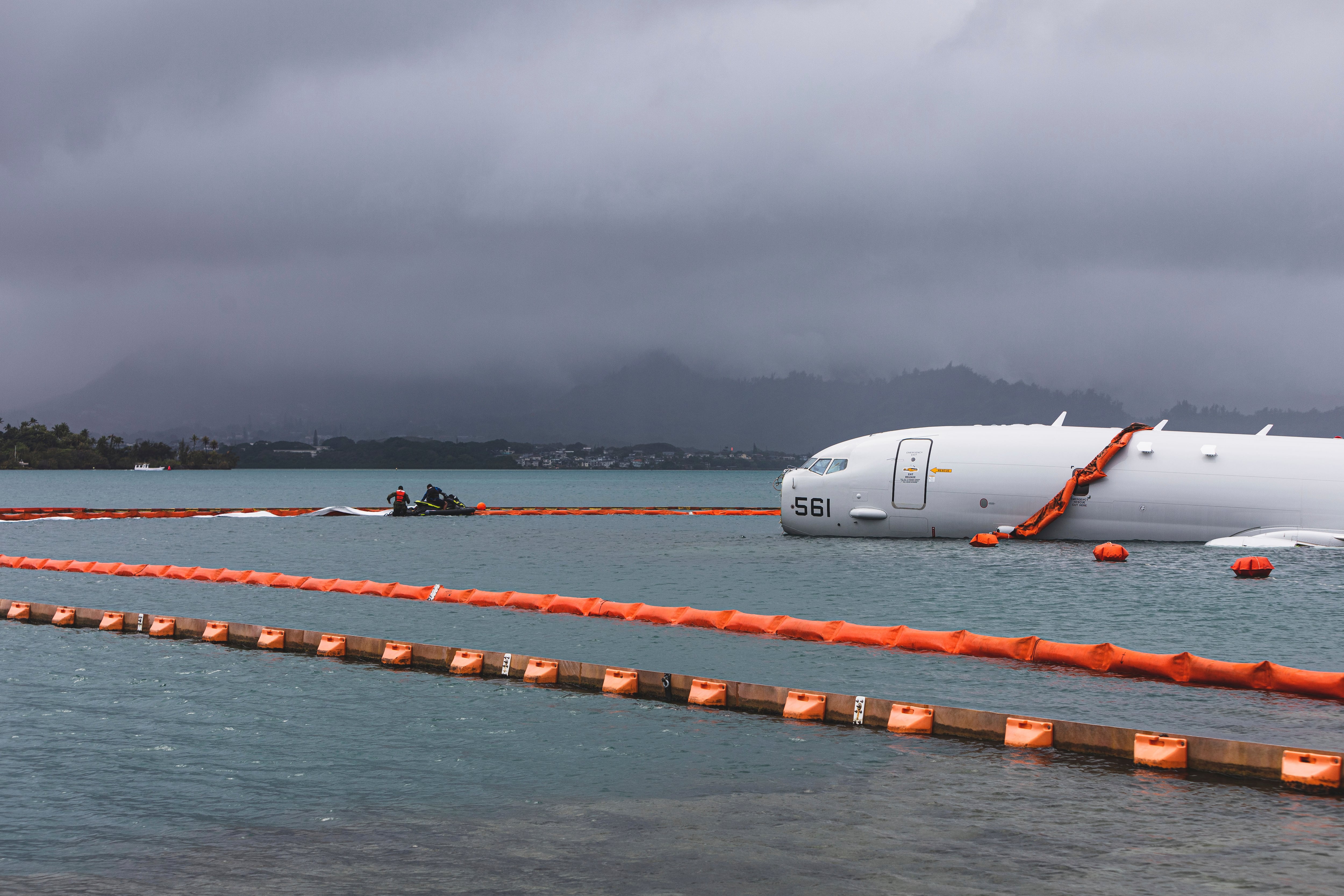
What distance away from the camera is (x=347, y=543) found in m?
70.4

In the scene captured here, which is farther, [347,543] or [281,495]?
[281,495]

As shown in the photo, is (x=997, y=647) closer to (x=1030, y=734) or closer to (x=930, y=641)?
(x=930, y=641)

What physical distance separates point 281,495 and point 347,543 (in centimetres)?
13796

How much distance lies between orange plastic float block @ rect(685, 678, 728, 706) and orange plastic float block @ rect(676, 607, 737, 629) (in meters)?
9.68

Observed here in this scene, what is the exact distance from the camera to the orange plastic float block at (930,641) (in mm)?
26531

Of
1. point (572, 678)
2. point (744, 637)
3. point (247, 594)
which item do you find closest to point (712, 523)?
point (247, 594)

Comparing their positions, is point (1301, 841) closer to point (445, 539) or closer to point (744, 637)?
point (744, 637)

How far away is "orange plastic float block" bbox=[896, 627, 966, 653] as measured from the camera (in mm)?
26531

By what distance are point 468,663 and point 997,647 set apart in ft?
40.1

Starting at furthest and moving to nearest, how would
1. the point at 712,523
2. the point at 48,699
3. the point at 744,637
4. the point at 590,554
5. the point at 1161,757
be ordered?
the point at 712,523
the point at 590,554
the point at 744,637
the point at 48,699
the point at 1161,757

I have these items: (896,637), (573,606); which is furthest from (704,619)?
(896,637)

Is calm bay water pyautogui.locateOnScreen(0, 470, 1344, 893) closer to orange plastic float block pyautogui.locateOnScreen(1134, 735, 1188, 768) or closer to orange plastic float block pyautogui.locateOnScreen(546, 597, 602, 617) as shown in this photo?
orange plastic float block pyautogui.locateOnScreen(1134, 735, 1188, 768)

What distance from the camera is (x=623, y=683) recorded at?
21.4 meters

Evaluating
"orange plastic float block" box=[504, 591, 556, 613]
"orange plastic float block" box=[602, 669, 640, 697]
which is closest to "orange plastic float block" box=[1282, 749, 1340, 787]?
"orange plastic float block" box=[602, 669, 640, 697]
